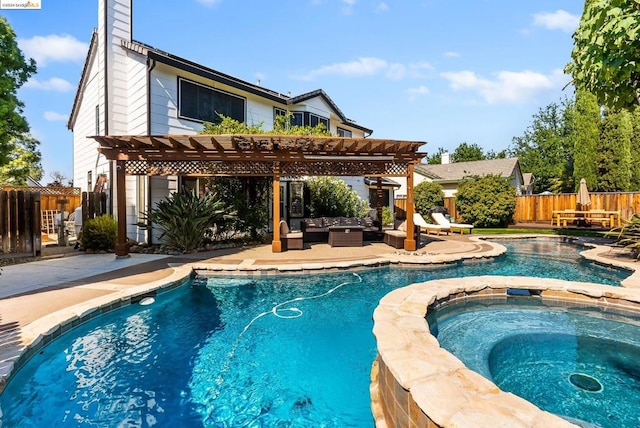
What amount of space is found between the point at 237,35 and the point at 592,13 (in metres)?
12.4

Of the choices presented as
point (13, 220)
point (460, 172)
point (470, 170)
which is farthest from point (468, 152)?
point (13, 220)

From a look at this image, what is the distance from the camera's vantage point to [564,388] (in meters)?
3.46

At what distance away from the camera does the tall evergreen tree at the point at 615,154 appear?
2445 cm

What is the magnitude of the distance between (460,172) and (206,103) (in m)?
25.2

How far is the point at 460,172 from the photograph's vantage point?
101 ft

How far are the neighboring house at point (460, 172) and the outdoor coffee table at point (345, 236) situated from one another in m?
17.9

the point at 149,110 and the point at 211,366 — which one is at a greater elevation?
the point at 149,110

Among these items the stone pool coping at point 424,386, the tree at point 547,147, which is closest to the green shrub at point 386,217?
the stone pool coping at point 424,386

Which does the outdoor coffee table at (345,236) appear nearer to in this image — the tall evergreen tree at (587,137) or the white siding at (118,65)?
the white siding at (118,65)

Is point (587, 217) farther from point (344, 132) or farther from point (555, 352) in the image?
point (555, 352)

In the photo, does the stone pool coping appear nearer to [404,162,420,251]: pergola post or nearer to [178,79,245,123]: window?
[404,162,420,251]: pergola post

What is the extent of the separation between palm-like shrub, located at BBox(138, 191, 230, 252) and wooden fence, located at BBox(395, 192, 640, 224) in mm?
14440

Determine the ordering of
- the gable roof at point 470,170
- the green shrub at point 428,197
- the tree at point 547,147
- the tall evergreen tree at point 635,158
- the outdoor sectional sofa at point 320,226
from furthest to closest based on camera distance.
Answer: the tree at point 547,147
the gable roof at point 470,170
the tall evergreen tree at point 635,158
the green shrub at point 428,197
the outdoor sectional sofa at point 320,226

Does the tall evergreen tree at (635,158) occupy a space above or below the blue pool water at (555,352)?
above
